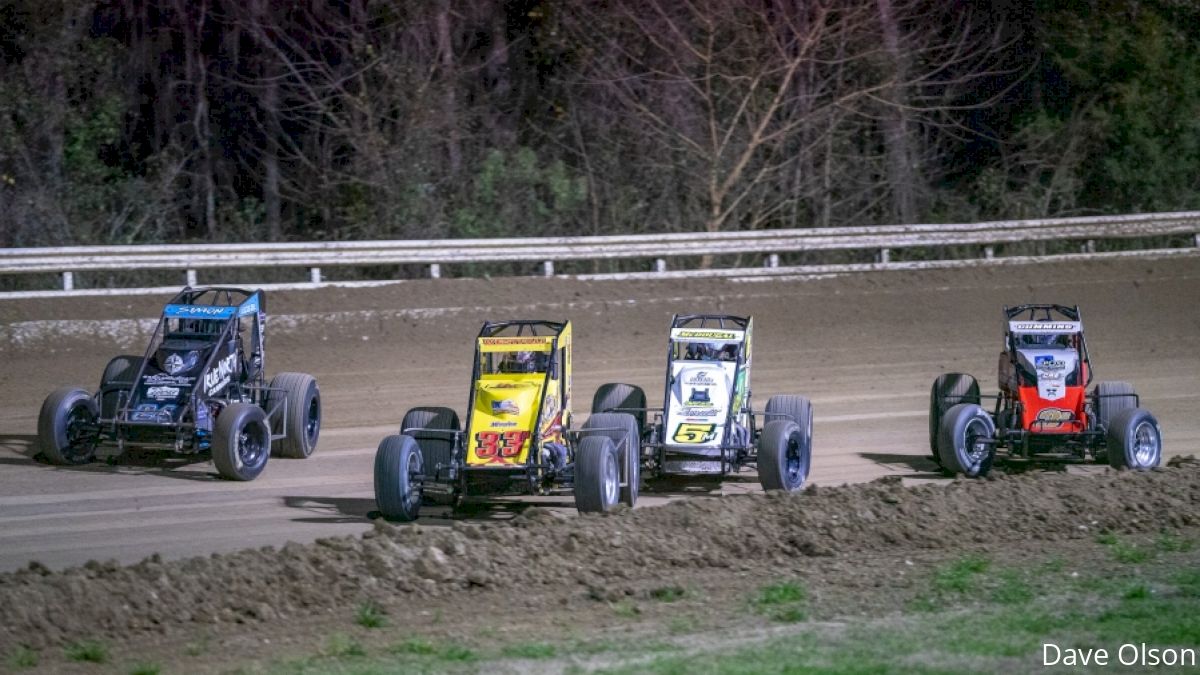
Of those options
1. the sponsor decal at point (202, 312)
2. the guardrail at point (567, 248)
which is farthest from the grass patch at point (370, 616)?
the guardrail at point (567, 248)

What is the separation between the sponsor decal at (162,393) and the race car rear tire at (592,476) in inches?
181

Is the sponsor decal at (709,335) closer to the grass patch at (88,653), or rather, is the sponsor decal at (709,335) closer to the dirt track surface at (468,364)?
the dirt track surface at (468,364)

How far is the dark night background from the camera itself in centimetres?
2652

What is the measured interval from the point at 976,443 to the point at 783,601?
4.88m

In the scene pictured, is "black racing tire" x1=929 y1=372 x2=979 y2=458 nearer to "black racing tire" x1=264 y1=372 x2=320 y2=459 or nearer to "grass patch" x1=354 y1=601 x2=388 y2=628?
"black racing tire" x1=264 y1=372 x2=320 y2=459

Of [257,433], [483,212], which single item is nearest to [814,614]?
[257,433]

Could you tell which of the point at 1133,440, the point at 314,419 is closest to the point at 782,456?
the point at 1133,440

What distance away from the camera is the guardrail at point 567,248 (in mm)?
20922

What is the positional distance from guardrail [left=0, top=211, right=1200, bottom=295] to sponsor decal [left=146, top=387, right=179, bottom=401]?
287 inches

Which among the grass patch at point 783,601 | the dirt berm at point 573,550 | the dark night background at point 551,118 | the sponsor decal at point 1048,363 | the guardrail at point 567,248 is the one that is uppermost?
the dark night background at point 551,118

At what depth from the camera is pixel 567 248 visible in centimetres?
2309

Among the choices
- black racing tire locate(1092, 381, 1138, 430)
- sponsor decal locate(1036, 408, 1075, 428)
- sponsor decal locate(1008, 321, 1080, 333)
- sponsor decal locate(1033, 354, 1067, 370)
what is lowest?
sponsor decal locate(1036, 408, 1075, 428)

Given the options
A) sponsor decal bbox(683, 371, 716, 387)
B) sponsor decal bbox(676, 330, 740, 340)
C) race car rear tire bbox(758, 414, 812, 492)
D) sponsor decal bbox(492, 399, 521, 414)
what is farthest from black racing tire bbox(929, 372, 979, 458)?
sponsor decal bbox(492, 399, 521, 414)

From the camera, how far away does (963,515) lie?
10.9 meters
